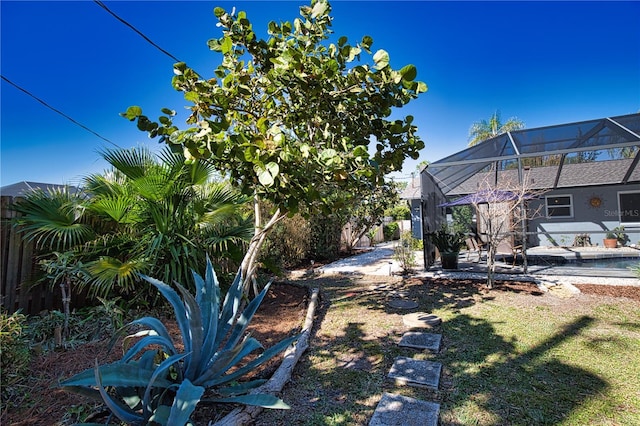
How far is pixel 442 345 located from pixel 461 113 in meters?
13.6

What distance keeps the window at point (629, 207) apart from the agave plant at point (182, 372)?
53.6ft

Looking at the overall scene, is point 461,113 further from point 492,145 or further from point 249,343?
point 249,343

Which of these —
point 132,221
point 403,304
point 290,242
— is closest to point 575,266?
point 403,304

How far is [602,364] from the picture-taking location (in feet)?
10.4

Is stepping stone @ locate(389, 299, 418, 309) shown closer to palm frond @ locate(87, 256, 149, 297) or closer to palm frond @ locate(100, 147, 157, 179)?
palm frond @ locate(87, 256, 149, 297)

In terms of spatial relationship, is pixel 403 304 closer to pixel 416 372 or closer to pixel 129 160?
pixel 416 372

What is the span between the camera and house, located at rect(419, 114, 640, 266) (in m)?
7.45

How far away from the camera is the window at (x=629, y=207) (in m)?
12.2

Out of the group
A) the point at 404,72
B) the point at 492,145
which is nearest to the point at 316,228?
the point at 492,145

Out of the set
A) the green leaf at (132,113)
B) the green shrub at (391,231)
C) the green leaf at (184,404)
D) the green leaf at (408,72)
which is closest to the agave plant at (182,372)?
the green leaf at (184,404)

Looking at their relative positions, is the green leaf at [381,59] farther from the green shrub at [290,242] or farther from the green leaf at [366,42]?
the green shrub at [290,242]

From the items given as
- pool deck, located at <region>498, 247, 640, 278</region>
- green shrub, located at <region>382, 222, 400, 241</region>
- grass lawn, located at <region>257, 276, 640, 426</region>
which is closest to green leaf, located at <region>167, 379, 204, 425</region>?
grass lawn, located at <region>257, 276, 640, 426</region>

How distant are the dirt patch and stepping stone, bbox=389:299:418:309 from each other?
5.80 ft

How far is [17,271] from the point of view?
13.4 ft
